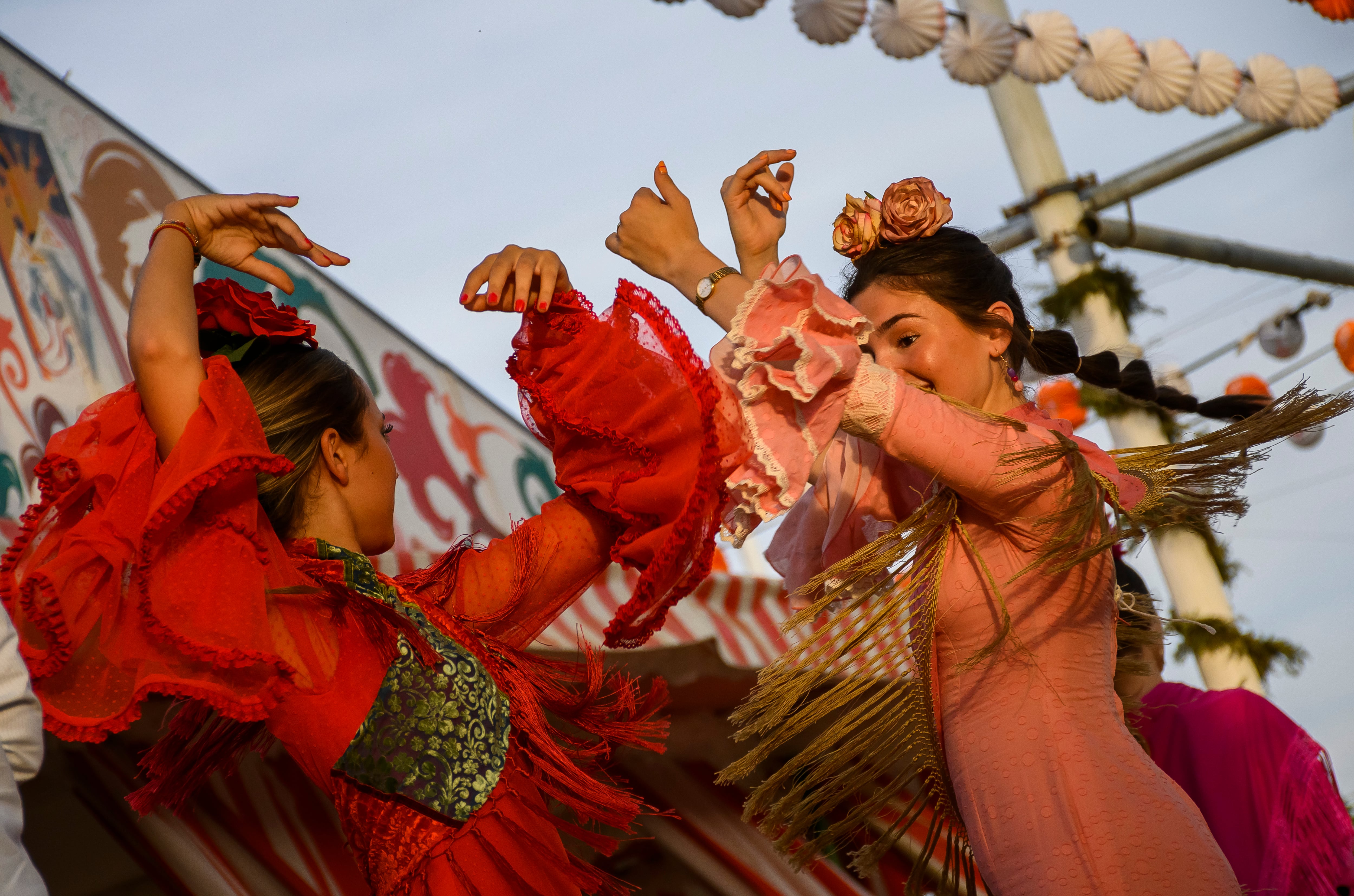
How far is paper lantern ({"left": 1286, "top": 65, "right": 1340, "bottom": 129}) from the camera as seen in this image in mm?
4641

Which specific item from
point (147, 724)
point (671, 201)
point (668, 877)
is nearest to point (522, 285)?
point (671, 201)

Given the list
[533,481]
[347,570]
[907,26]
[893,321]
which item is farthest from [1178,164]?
[347,570]

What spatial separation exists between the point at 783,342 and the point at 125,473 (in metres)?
0.82

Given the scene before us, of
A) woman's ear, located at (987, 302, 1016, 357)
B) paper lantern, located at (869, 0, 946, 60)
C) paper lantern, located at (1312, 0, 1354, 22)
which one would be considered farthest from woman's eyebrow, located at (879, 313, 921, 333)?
paper lantern, located at (1312, 0, 1354, 22)

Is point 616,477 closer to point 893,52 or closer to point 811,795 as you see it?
point 811,795

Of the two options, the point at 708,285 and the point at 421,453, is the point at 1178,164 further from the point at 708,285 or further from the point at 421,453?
the point at 708,285

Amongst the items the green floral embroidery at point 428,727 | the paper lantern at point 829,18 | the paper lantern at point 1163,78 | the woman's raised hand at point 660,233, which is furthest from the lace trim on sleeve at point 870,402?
the paper lantern at point 1163,78

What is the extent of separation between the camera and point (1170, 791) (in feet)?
4.96

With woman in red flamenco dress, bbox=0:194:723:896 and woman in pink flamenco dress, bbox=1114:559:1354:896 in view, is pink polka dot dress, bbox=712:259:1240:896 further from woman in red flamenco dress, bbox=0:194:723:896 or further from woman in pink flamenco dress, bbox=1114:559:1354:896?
woman in pink flamenco dress, bbox=1114:559:1354:896

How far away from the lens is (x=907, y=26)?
3.95 meters

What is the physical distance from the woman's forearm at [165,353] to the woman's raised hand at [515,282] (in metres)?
0.34

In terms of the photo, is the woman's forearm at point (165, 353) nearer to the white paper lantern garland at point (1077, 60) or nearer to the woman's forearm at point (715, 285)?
the woman's forearm at point (715, 285)

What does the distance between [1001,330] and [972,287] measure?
8cm

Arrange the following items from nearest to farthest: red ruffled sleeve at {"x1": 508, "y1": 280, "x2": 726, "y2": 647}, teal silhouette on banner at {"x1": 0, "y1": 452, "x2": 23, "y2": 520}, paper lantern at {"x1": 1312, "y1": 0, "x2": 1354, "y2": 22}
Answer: red ruffled sleeve at {"x1": 508, "y1": 280, "x2": 726, "y2": 647}
teal silhouette on banner at {"x1": 0, "y1": 452, "x2": 23, "y2": 520}
paper lantern at {"x1": 1312, "y1": 0, "x2": 1354, "y2": 22}
